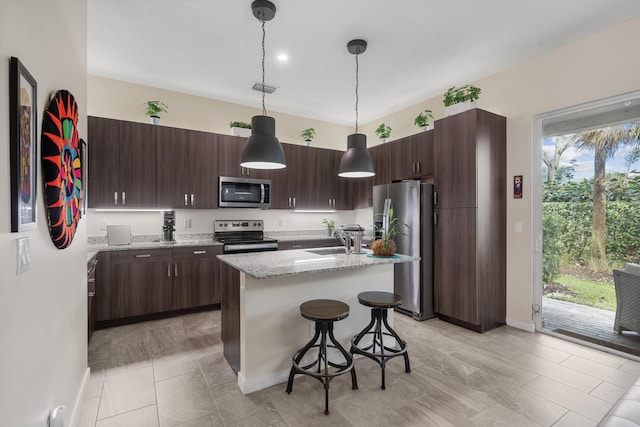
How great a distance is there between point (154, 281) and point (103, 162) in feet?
5.03

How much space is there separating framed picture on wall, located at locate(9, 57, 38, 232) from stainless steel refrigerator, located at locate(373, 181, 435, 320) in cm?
325

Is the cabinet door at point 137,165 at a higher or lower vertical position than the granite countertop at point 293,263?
higher

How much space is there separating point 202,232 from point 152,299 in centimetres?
116

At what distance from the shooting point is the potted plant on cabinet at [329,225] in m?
5.40

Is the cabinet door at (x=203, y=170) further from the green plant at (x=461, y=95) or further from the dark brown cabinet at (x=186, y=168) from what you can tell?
the green plant at (x=461, y=95)

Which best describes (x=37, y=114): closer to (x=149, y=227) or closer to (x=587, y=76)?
(x=149, y=227)

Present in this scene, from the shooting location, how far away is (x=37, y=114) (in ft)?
4.00

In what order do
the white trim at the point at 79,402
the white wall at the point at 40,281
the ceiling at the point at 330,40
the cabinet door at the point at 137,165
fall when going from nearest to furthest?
the white wall at the point at 40,281, the white trim at the point at 79,402, the ceiling at the point at 330,40, the cabinet door at the point at 137,165

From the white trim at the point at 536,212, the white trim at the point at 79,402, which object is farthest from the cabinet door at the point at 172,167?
the white trim at the point at 536,212

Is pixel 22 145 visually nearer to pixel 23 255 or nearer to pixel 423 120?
pixel 23 255

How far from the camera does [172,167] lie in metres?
4.02

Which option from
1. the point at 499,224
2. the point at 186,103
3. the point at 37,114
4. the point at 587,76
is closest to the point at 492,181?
the point at 499,224

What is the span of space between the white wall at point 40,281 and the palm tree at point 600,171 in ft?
14.3

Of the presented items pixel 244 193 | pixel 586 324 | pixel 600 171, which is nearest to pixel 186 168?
pixel 244 193
